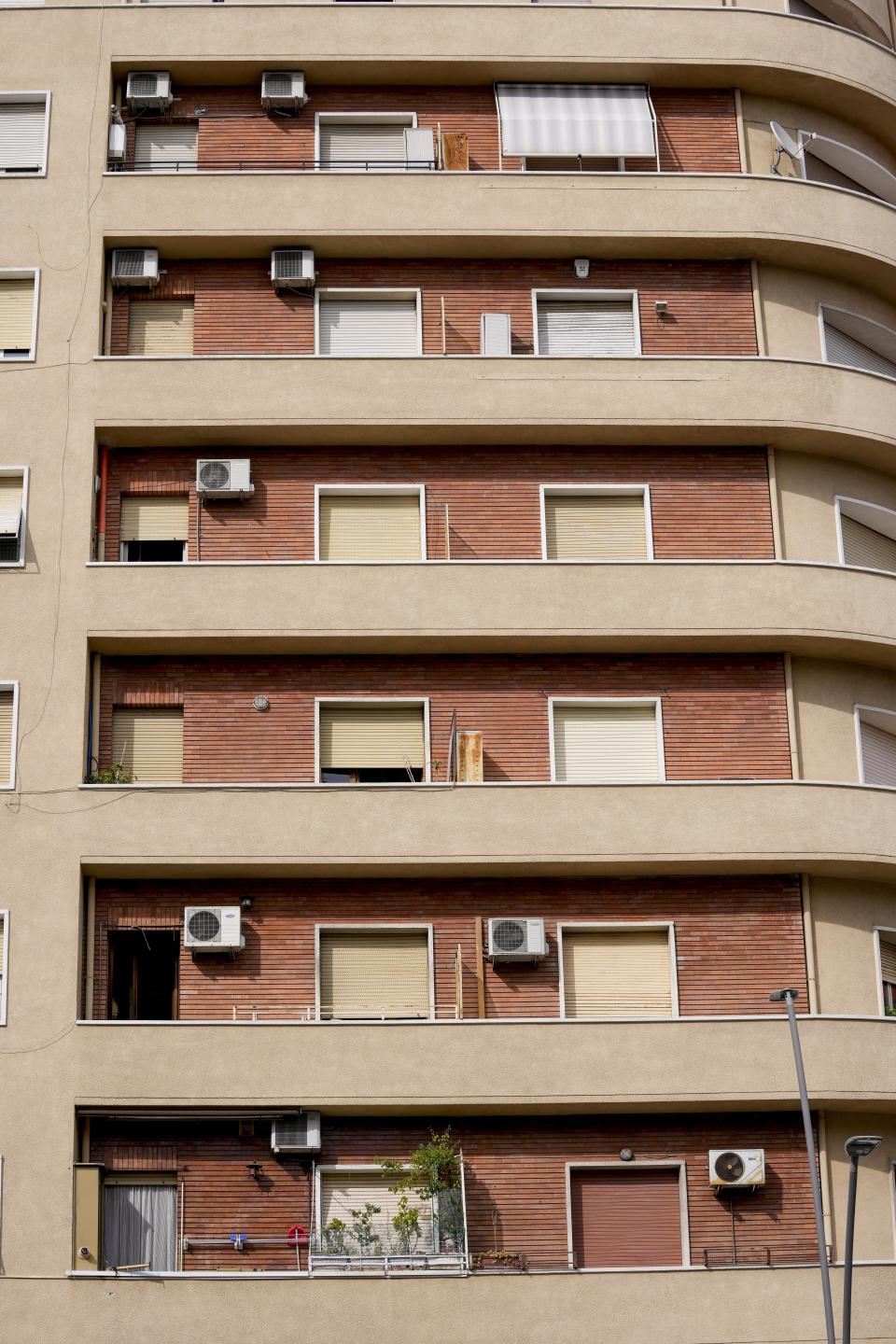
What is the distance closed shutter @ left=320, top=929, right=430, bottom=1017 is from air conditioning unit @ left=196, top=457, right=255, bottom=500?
5.86 metres

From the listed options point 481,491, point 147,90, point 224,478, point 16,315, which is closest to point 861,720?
point 481,491

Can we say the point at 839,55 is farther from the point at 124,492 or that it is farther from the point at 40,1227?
the point at 40,1227

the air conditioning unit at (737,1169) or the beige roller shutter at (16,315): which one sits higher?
the beige roller shutter at (16,315)

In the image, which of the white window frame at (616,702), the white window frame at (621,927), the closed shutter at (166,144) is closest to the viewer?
the white window frame at (621,927)

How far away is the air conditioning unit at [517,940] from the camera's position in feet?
73.8

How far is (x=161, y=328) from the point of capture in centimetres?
2564

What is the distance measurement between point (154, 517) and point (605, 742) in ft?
21.8

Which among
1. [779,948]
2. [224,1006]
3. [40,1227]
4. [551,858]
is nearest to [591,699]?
[551,858]

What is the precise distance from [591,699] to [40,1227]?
9.21 metres

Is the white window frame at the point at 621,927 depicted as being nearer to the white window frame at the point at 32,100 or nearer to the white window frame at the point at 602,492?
the white window frame at the point at 602,492

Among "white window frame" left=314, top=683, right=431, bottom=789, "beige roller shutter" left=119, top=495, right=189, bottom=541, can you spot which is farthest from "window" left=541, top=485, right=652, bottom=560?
"beige roller shutter" left=119, top=495, right=189, bottom=541

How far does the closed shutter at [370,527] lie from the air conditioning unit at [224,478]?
1.11 metres

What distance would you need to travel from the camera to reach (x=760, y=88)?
26.9 metres

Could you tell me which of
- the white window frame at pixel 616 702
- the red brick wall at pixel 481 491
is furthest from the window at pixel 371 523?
the white window frame at pixel 616 702
